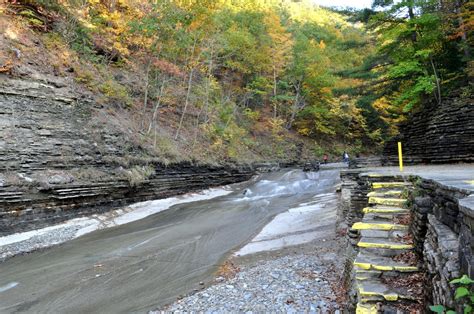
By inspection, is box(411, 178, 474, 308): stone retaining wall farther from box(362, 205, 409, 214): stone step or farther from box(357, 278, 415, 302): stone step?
box(362, 205, 409, 214): stone step

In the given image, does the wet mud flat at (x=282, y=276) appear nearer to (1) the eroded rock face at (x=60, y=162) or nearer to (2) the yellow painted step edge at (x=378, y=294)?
(2) the yellow painted step edge at (x=378, y=294)

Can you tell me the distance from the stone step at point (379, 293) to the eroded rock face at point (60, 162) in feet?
33.7

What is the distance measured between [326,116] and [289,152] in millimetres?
5565

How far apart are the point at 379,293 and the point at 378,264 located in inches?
19.3

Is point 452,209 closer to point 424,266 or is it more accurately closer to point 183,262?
point 424,266

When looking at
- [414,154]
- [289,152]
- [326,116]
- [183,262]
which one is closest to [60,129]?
[183,262]

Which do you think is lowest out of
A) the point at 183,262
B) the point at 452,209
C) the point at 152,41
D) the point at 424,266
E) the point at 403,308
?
the point at 183,262

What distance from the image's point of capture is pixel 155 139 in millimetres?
16500

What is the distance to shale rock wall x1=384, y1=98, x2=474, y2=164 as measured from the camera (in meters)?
11.0

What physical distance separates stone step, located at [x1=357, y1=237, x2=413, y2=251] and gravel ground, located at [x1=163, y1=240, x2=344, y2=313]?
5.50 ft

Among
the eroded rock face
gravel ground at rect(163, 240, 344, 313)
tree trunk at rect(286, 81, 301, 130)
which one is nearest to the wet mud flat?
gravel ground at rect(163, 240, 344, 313)

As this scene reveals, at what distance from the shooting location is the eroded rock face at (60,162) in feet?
33.7

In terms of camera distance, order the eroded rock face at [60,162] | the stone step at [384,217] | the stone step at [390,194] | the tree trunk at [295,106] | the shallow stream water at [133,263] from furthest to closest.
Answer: the tree trunk at [295,106]
the eroded rock face at [60,162]
the shallow stream water at [133,263]
the stone step at [390,194]
the stone step at [384,217]

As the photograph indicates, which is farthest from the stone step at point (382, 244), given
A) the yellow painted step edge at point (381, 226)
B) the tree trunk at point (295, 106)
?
the tree trunk at point (295, 106)
